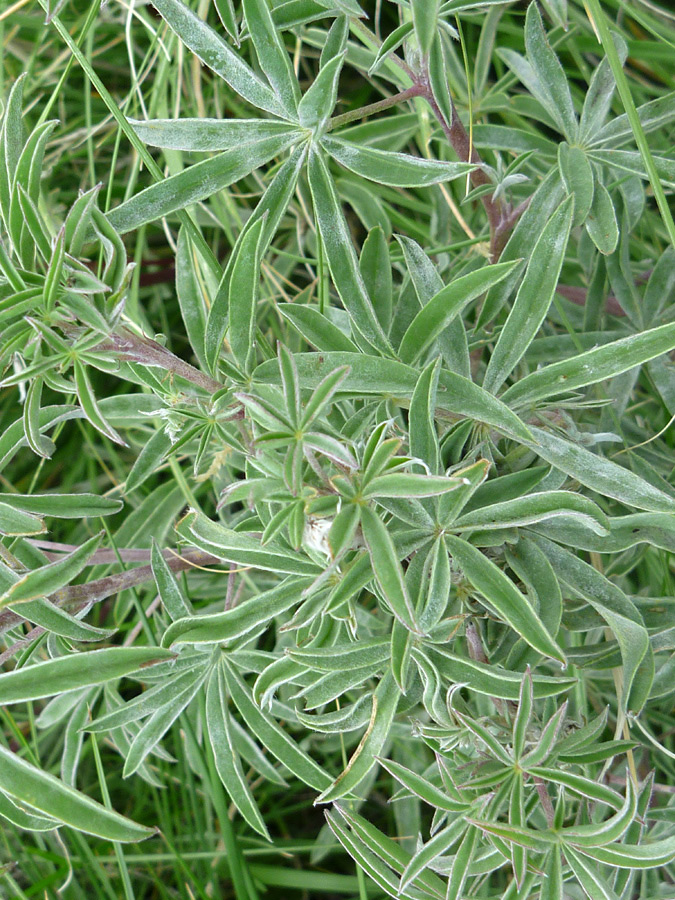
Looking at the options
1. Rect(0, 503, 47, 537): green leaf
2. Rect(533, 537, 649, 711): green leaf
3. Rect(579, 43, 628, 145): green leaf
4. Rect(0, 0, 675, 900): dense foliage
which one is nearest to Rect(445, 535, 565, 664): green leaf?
Rect(0, 0, 675, 900): dense foliage

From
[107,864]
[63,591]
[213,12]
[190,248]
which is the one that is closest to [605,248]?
[190,248]

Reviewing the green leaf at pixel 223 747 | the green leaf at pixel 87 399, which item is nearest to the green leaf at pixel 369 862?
the green leaf at pixel 223 747

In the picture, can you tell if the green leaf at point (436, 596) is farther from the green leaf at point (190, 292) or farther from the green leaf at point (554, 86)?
the green leaf at point (554, 86)

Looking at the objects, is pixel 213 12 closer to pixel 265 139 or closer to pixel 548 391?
pixel 265 139

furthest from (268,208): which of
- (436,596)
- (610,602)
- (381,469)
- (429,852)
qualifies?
(429,852)

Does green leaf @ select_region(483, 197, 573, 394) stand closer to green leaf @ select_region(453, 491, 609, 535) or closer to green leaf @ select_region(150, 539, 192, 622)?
green leaf @ select_region(453, 491, 609, 535)
